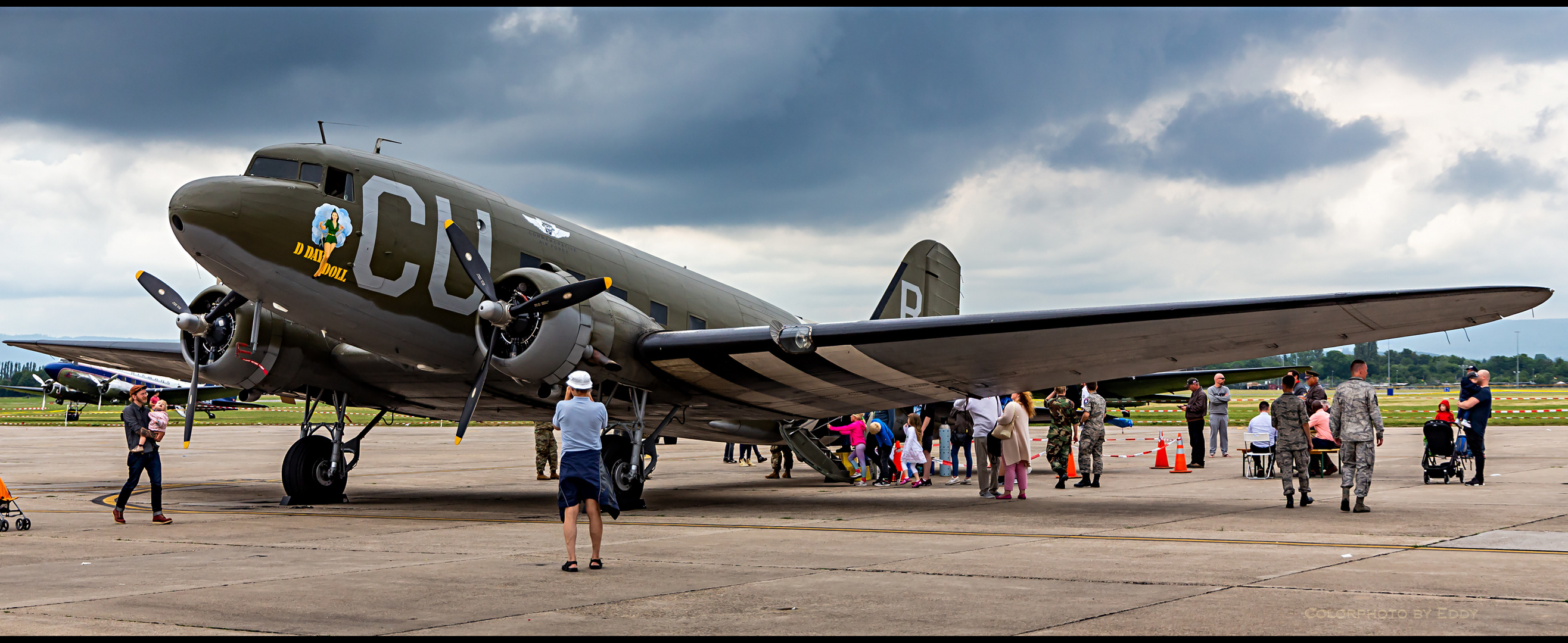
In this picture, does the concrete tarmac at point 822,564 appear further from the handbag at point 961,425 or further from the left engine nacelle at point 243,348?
the handbag at point 961,425

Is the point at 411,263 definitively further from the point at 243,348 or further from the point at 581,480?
the point at 581,480

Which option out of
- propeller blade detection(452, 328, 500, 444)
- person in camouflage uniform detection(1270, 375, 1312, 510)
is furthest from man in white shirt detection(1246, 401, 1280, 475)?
propeller blade detection(452, 328, 500, 444)

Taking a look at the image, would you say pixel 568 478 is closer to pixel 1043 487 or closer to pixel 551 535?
pixel 551 535

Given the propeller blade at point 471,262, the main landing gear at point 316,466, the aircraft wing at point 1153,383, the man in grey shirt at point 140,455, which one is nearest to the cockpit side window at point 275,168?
the propeller blade at point 471,262

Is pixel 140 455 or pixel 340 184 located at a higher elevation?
pixel 340 184

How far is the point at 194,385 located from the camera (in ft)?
48.2

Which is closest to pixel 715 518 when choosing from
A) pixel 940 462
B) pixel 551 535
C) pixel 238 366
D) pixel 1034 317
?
pixel 551 535

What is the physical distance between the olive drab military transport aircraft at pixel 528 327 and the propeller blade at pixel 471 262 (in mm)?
26

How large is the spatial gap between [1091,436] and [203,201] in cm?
1407

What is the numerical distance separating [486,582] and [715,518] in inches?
234

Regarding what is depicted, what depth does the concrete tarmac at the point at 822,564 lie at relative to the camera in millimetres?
6242

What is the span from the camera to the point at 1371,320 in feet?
40.4

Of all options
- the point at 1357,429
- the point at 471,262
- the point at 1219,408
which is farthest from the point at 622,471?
the point at 1219,408

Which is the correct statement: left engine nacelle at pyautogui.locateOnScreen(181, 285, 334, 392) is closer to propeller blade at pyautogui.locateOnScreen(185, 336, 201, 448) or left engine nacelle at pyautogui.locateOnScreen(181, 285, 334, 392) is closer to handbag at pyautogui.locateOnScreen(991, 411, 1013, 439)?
propeller blade at pyautogui.locateOnScreen(185, 336, 201, 448)
